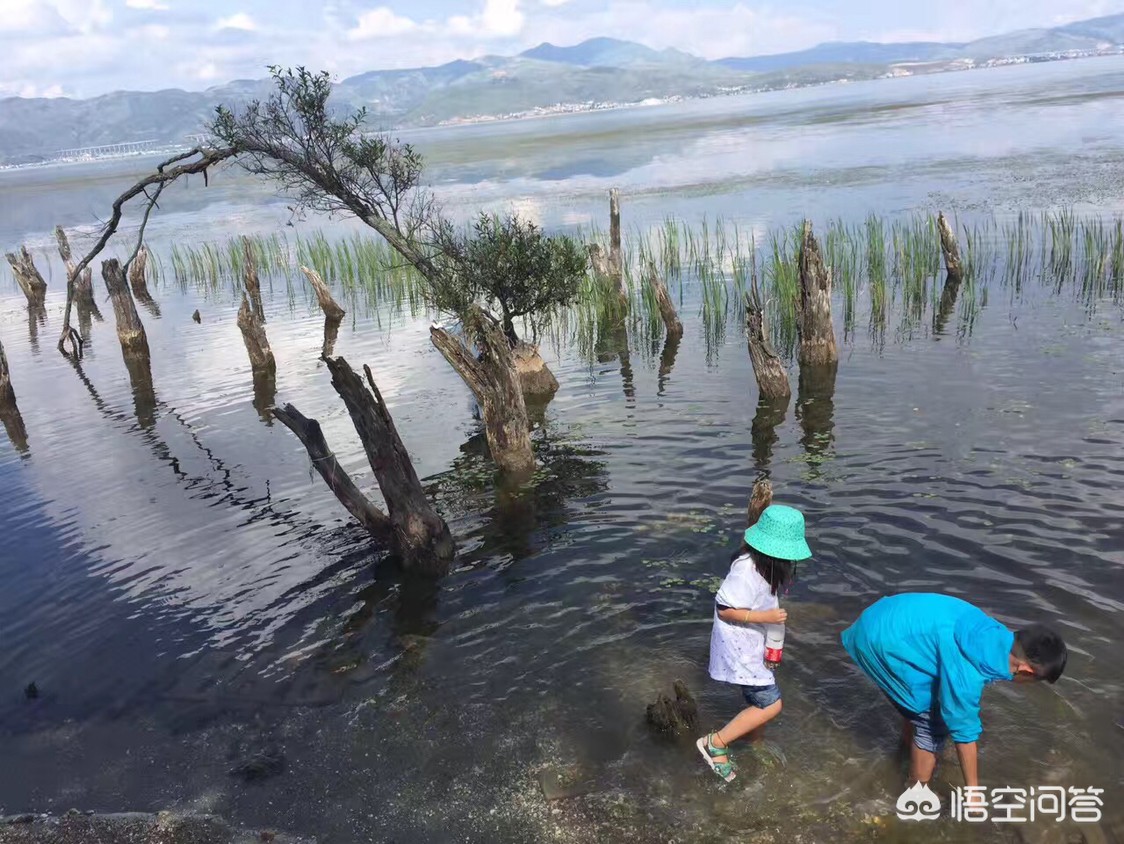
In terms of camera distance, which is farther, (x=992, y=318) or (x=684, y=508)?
(x=992, y=318)

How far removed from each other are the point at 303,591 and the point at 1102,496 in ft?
32.3

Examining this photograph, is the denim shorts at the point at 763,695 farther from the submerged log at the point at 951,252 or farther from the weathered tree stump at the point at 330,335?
the submerged log at the point at 951,252

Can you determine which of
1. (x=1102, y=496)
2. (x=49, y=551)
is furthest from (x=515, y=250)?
(x=1102, y=496)

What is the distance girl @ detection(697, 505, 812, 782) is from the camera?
18.7 feet

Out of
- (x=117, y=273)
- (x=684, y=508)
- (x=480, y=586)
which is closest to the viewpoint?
(x=480, y=586)

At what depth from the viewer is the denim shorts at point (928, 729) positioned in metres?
5.54

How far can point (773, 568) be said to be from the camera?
586 centimetres

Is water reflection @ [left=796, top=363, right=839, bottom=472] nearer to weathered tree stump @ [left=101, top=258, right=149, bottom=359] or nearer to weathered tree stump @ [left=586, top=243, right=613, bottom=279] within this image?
weathered tree stump @ [left=586, top=243, right=613, bottom=279]

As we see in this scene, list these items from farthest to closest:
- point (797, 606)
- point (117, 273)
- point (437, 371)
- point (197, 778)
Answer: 1. point (117, 273)
2. point (437, 371)
3. point (797, 606)
4. point (197, 778)

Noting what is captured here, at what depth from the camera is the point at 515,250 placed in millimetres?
16141

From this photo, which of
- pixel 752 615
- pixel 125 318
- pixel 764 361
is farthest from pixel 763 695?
pixel 125 318

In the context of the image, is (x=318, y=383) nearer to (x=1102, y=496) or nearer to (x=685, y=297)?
(x=685, y=297)

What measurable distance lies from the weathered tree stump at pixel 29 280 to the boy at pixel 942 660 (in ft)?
111

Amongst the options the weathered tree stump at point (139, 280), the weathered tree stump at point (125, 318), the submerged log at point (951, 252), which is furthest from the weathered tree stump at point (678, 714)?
the weathered tree stump at point (139, 280)
